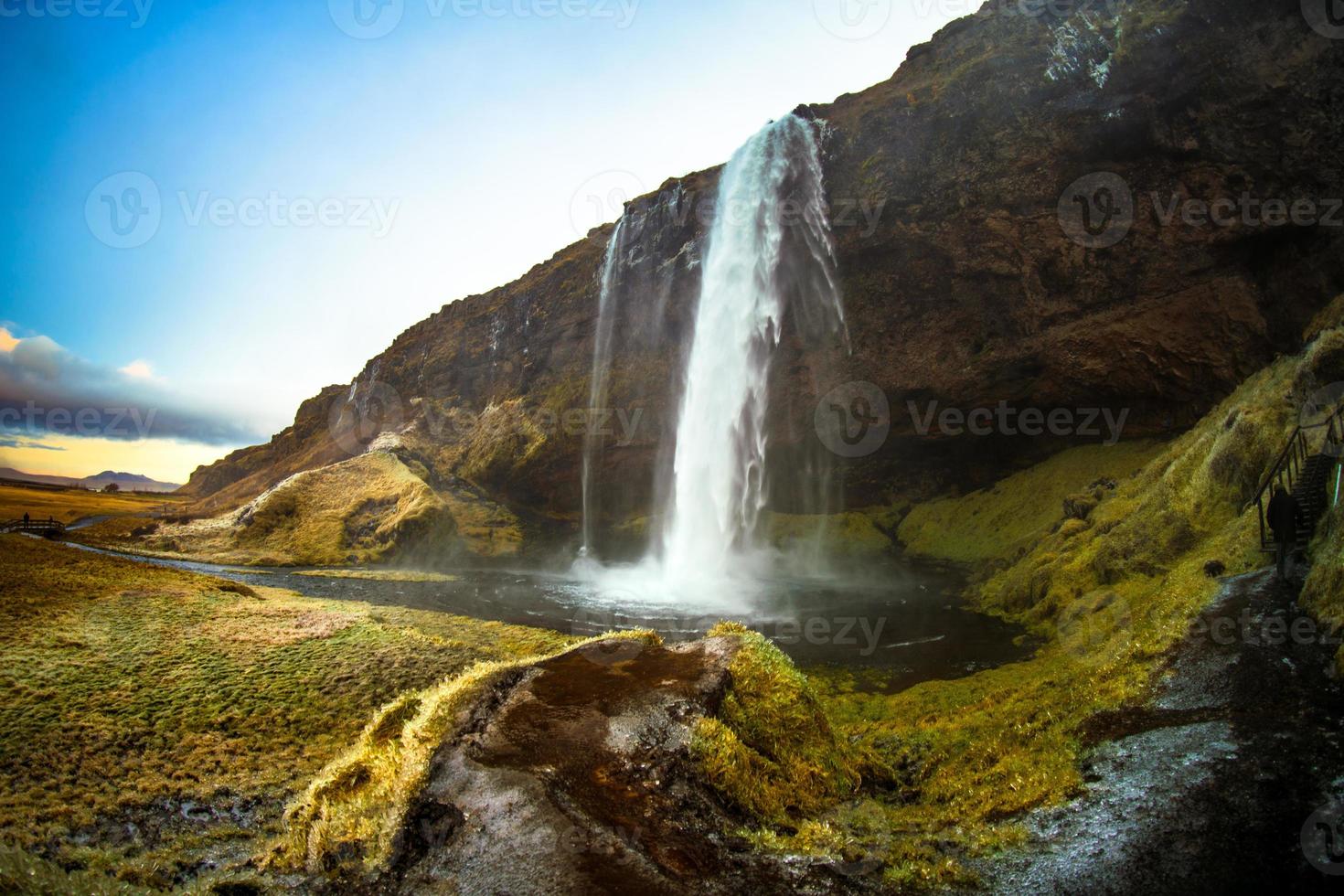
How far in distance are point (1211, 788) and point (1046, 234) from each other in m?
35.6

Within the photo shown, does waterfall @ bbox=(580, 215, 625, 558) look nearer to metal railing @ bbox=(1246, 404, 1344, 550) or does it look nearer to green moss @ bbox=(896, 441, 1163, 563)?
green moss @ bbox=(896, 441, 1163, 563)

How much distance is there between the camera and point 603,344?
53938 millimetres

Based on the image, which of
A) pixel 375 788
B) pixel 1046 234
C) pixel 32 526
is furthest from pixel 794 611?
pixel 32 526

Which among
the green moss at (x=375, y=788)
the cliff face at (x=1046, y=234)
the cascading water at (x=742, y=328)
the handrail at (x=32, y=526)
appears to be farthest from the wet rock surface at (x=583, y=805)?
the handrail at (x=32, y=526)

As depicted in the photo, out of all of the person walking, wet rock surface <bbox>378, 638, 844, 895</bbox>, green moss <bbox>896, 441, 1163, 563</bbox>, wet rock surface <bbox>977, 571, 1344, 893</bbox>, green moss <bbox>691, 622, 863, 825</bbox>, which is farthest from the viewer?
green moss <bbox>896, 441, 1163, 563</bbox>

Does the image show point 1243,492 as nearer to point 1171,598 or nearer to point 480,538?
point 1171,598

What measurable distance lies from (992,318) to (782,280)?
41.4 feet

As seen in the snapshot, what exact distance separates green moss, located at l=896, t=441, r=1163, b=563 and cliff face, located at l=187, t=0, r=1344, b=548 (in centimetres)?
195

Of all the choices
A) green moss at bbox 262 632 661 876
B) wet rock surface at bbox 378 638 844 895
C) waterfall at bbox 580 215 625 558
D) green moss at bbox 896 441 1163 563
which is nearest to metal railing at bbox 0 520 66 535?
waterfall at bbox 580 215 625 558

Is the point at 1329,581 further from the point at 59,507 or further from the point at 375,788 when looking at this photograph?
the point at 59,507

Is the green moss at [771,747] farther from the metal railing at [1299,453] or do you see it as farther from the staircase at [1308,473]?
the metal railing at [1299,453]

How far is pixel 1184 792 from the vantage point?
5844 mm

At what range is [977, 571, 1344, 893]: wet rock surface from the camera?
478 centimetres

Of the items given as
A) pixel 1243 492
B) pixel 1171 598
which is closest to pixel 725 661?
pixel 1171 598
